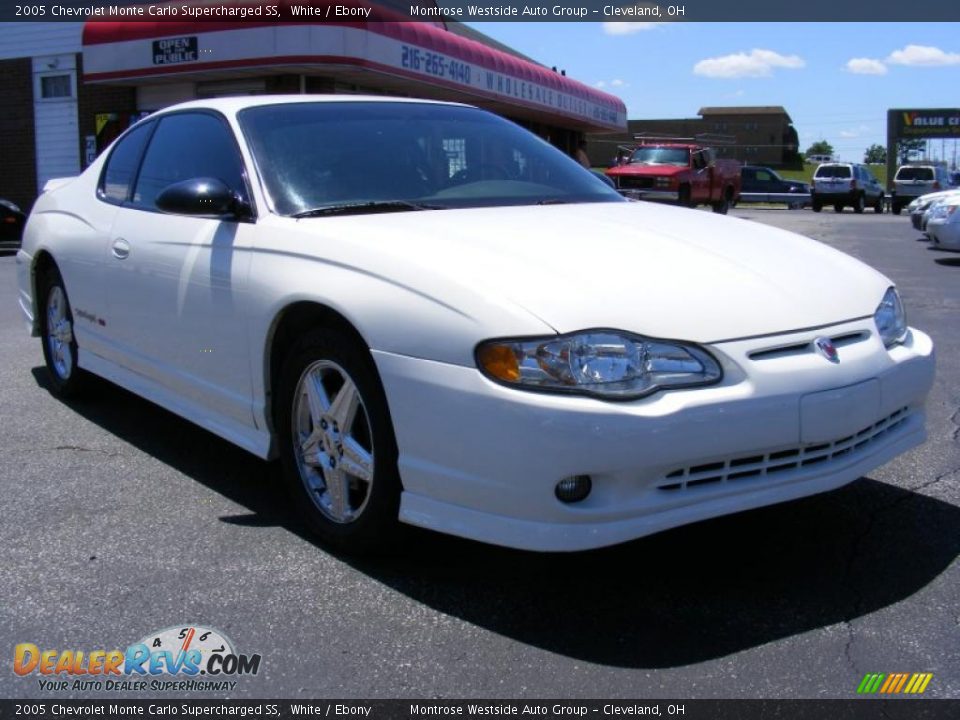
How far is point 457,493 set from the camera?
9.84ft

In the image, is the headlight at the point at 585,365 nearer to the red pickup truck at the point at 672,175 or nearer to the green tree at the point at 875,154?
the red pickup truck at the point at 672,175

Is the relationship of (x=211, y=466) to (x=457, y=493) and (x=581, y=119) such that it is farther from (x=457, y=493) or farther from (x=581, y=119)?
(x=581, y=119)

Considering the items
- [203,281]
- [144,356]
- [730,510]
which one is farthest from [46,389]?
[730,510]

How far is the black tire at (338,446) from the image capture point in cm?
324

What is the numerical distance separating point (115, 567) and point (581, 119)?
23935 millimetres

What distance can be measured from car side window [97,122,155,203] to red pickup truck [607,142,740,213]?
18.3 metres

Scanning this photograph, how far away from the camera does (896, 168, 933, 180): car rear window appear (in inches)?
1601

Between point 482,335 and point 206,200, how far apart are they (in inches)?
57.5

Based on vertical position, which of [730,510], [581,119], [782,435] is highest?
[581,119]

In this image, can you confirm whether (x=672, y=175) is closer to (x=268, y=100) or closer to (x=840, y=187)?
(x=840, y=187)

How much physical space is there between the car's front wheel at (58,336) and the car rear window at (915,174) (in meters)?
40.7

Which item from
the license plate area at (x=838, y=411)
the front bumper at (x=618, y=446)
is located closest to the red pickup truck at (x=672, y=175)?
the license plate area at (x=838, y=411)

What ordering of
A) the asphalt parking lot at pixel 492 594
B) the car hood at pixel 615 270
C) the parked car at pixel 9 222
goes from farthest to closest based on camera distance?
the parked car at pixel 9 222
the car hood at pixel 615 270
the asphalt parking lot at pixel 492 594
